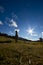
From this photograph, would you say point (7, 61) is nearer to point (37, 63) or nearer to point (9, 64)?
point (9, 64)

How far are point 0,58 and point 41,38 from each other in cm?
3632

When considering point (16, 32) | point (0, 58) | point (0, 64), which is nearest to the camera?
point (0, 64)

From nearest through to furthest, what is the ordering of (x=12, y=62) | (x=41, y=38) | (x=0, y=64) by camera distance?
(x=0, y=64)
(x=12, y=62)
(x=41, y=38)

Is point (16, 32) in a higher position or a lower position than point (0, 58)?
higher

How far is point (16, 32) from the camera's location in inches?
1239

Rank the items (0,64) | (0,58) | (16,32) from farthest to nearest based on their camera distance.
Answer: (16,32), (0,58), (0,64)

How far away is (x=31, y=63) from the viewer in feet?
38.3

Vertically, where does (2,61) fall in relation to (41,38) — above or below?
below

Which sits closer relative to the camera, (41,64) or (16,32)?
(41,64)

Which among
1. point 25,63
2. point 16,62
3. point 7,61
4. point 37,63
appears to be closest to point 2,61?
point 7,61

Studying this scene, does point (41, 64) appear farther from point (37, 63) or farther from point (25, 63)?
point (25, 63)

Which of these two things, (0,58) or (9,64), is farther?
(0,58)

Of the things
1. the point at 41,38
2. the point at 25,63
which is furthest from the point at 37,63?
the point at 41,38

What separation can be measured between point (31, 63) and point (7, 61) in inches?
82.3
